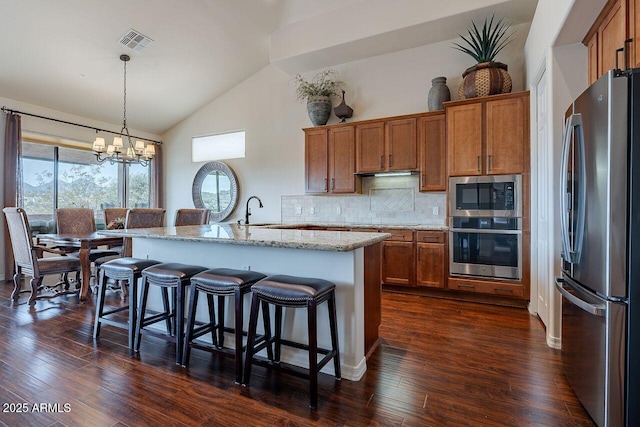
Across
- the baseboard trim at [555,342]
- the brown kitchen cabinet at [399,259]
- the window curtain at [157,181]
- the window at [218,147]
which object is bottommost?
the baseboard trim at [555,342]

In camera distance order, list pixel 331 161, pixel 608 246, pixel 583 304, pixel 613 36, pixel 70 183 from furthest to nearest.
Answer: pixel 70 183
pixel 331 161
pixel 613 36
pixel 583 304
pixel 608 246

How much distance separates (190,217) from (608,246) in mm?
4310

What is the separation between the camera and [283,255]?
2.30 m

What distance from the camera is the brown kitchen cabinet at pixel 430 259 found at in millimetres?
3867

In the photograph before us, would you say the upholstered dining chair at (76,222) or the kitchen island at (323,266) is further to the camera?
the upholstered dining chair at (76,222)

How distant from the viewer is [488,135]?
363cm

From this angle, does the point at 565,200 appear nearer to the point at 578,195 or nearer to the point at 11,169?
the point at 578,195

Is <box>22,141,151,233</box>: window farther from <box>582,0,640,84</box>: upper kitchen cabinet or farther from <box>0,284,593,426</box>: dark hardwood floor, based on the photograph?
<box>582,0,640,84</box>: upper kitchen cabinet

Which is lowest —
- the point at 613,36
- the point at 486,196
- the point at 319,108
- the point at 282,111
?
the point at 486,196

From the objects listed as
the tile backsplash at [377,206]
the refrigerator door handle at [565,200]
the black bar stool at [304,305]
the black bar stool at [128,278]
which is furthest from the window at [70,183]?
the refrigerator door handle at [565,200]

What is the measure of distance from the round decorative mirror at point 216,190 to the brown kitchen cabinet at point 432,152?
3.50 metres

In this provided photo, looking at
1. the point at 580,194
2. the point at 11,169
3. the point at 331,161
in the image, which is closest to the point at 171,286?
the point at 580,194

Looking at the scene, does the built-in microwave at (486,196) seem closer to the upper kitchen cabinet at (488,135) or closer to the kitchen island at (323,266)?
the upper kitchen cabinet at (488,135)

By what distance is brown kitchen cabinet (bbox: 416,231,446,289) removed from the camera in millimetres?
3867
